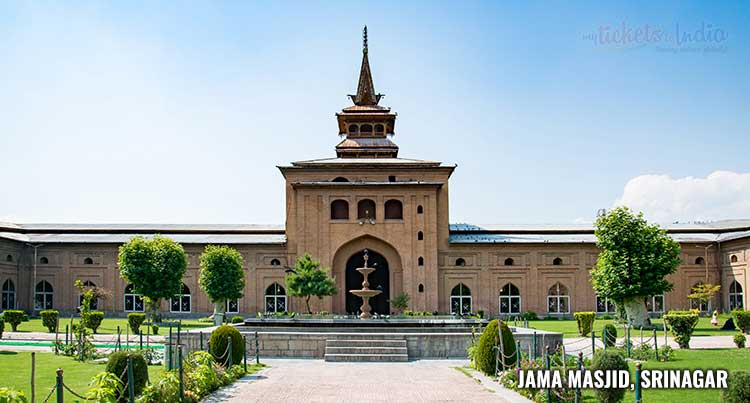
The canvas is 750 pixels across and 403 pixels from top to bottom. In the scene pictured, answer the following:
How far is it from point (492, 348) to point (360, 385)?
12.3ft

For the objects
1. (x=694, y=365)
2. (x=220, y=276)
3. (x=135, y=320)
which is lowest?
(x=694, y=365)

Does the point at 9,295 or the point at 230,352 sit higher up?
the point at 9,295

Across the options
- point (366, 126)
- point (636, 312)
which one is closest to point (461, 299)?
point (636, 312)

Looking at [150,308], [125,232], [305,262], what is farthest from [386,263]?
[125,232]

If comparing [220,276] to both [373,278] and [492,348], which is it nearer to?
[373,278]

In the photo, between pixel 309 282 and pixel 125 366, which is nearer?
pixel 125 366

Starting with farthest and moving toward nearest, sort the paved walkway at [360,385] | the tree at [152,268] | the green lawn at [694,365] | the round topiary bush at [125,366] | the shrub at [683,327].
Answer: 1. the tree at [152,268]
2. the shrub at [683,327]
3. the paved walkway at [360,385]
4. the green lawn at [694,365]
5. the round topiary bush at [125,366]

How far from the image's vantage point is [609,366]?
12.6 m

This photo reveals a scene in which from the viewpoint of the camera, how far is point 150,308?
134 ft

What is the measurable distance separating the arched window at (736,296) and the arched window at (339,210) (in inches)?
938

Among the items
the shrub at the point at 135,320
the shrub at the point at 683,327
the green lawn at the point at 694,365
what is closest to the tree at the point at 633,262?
the shrub at the point at 683,327

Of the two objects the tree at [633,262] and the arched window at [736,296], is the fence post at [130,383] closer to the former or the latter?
the tree at [633,262]

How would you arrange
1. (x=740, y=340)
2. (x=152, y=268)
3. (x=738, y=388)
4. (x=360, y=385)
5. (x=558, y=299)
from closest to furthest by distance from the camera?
1. (x=738, y=388)
2. (x=360, y=385)
3. (x=740, y=340)
4. (x=152, y=268)
5. (x=558, y=299)

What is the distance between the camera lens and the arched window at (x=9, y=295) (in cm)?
4501
